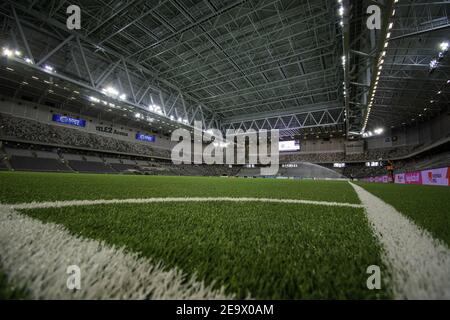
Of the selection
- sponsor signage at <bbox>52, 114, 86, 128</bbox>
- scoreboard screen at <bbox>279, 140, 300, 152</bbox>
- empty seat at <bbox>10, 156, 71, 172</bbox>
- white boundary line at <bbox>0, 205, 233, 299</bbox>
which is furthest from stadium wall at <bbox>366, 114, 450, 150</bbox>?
sponsor signage at <bbox>52, 114, 86, 128</bbox>

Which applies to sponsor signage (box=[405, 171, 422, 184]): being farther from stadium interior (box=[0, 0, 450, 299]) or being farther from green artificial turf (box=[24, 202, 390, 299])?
green artificial turf (box=[24, 202, 390, 299])

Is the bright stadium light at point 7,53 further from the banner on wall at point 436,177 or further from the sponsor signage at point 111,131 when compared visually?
the banner on wall at point 436,177

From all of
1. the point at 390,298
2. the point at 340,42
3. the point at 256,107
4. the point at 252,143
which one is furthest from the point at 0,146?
the point at 252,143

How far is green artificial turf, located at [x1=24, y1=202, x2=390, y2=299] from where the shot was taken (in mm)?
548

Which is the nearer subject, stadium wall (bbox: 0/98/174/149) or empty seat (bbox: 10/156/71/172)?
empty seat (bbox: 10/156/71/172)

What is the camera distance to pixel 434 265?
690 millimetres

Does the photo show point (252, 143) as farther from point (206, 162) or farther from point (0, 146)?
point (0, 146)

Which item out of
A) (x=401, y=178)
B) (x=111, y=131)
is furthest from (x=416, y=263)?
(x=111, y=131)

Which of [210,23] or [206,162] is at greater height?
[210,23]

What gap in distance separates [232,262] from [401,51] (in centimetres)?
1790

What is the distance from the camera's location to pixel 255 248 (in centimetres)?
83

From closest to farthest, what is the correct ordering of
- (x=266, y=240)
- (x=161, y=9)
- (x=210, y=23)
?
(x=266, y=240), (x=161, y=9), (x=210, y=23)

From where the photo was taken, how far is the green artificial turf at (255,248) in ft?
1.80

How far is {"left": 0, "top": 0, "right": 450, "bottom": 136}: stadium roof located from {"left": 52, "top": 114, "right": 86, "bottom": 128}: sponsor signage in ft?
8.65
